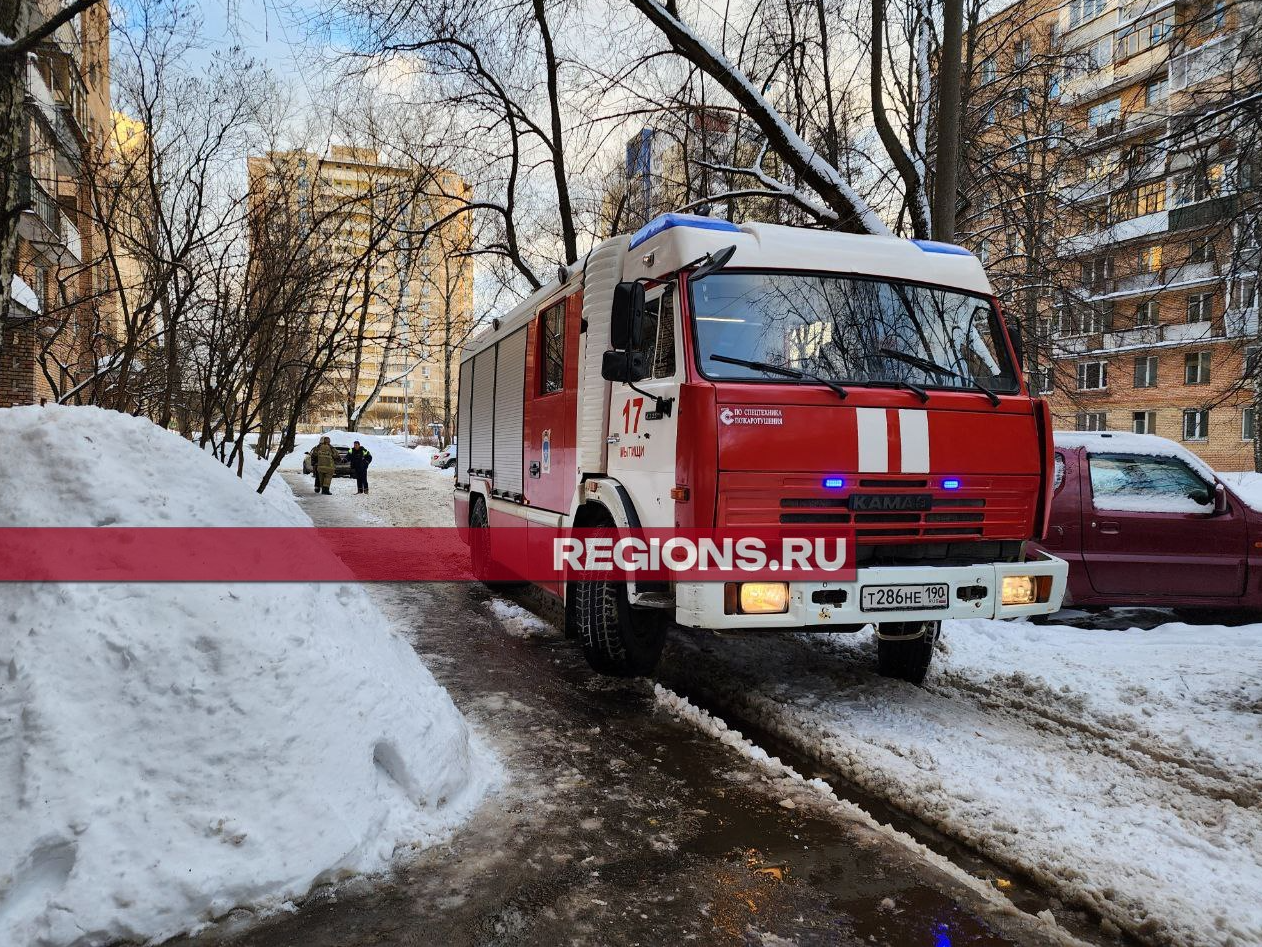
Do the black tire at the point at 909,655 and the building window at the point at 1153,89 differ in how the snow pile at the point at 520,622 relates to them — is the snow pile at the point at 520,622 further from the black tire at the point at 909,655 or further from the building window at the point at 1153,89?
the building window at the point at 1153,89

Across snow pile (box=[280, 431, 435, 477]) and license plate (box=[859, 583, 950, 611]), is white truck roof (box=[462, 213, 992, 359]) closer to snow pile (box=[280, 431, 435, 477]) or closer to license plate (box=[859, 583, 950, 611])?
license plate (box=[859, 583, 950, 611])

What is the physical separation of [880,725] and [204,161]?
25.6ft

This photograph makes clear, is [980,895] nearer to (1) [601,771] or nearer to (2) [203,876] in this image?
(1) [601,771]

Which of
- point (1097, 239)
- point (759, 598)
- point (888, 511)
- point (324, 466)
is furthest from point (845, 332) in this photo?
point (324, 466)

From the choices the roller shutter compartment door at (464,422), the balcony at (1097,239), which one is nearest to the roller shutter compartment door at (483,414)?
the roller shutter compartment door at (464,422)

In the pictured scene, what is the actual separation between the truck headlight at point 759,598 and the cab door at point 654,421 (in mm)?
551

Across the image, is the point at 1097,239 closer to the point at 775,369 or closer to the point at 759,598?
the point at 775,369

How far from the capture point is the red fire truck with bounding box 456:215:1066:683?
15.5 feet

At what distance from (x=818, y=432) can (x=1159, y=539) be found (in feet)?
16.9

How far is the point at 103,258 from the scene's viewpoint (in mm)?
7477

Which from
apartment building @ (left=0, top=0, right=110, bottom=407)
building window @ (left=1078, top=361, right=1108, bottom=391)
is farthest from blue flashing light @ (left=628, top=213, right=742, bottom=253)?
building window @ (left=1078, top=361, right=1108, bottom=391)

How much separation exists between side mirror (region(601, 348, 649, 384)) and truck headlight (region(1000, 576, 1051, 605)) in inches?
99.0

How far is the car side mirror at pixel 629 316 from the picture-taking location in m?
5.16

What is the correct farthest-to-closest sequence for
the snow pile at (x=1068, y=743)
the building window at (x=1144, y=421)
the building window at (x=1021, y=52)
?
1. the building window at (x=1144, y=421)
2. the building window at (x=1021, y=52)
3. the snow pile at (x=1068, y=743)
